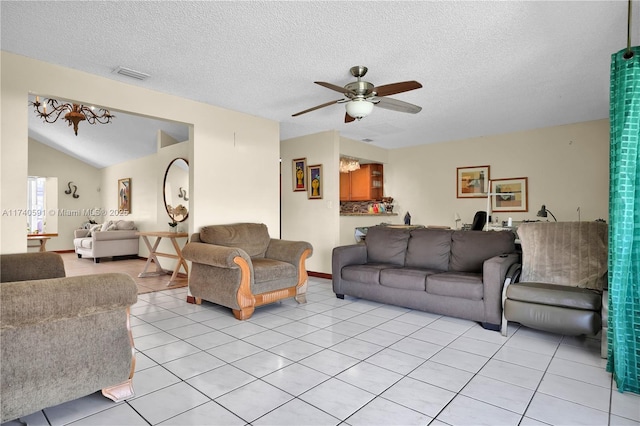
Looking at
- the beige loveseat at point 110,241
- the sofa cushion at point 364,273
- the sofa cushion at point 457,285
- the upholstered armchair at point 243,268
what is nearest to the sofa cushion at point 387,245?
the sofa cushion at point 364,273

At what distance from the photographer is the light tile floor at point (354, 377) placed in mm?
1817

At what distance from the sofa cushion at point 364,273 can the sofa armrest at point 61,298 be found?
2643 millimetres

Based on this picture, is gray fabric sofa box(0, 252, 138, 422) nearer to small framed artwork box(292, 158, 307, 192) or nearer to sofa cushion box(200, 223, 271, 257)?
sofa cushion box(200, 223, 271, 257)

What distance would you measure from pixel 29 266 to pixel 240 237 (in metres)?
2.06

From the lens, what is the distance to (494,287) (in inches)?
124

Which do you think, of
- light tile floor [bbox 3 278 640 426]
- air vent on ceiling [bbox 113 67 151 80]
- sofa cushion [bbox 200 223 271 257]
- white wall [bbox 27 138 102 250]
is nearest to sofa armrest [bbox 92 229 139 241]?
white wall [bbox 27 138 102 250]

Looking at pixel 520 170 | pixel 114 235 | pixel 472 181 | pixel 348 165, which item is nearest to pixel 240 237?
pixel 348 165

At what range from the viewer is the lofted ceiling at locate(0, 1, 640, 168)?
2330 millimetres

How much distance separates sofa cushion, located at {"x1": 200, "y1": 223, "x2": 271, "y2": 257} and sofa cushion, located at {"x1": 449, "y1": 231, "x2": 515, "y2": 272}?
232 centimetres

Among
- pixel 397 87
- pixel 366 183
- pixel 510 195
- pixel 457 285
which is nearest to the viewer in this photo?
pixel 397 87

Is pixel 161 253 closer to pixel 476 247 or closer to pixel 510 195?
pixel 476 247

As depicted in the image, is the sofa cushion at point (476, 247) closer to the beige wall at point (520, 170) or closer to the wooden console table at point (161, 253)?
the beige wall at point (520, 170)

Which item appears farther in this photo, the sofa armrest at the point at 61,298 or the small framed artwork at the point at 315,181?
the small framed artwork at the point at 315,181

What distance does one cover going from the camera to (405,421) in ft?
5.80
